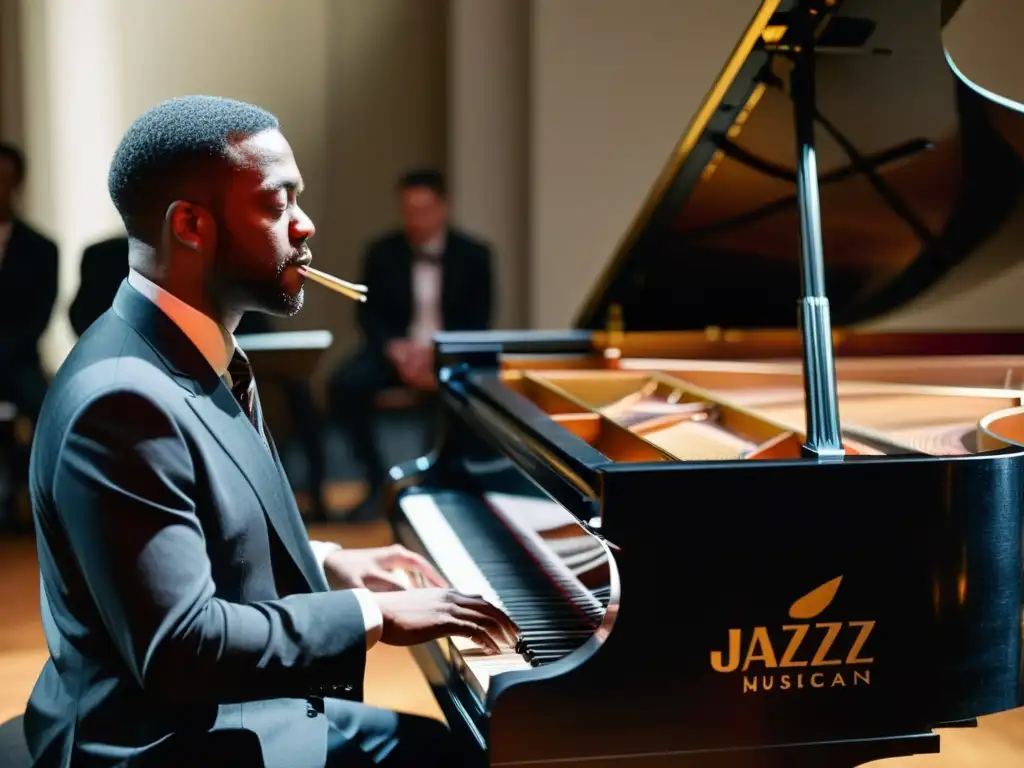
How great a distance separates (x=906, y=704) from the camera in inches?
60.9

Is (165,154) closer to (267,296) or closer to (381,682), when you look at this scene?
(267,296)

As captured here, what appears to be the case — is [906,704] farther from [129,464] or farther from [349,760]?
[129,464]

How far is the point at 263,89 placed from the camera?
665 centimetres

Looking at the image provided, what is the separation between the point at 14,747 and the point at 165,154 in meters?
0.86

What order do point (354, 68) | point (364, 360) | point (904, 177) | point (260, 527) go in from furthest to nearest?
point (354, 68)
point (364, 360)
point (904, 177)
point (260, 527)

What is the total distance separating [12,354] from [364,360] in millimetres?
1520

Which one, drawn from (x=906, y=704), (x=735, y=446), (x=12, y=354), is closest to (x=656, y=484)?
(x=906, y=704)

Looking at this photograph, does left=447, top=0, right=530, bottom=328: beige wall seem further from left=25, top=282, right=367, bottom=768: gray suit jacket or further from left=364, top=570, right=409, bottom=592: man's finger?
left=25, top=282, right=367, bottom=768: gray suit jacket

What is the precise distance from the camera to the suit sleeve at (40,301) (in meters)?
5.06

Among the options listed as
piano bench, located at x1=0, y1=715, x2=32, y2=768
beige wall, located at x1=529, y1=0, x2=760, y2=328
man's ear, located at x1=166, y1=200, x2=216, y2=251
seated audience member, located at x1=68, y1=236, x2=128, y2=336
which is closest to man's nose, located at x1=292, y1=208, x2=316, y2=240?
man's ear, located at x1=166, y1=200, x2=216, y2=251

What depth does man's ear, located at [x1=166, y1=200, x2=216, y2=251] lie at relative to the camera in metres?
1.32

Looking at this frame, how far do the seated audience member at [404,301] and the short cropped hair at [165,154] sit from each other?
12.7 feet

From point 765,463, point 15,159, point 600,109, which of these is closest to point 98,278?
point 15,159

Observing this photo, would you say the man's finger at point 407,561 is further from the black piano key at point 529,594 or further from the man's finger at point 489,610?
the man's finger at point 489,610
